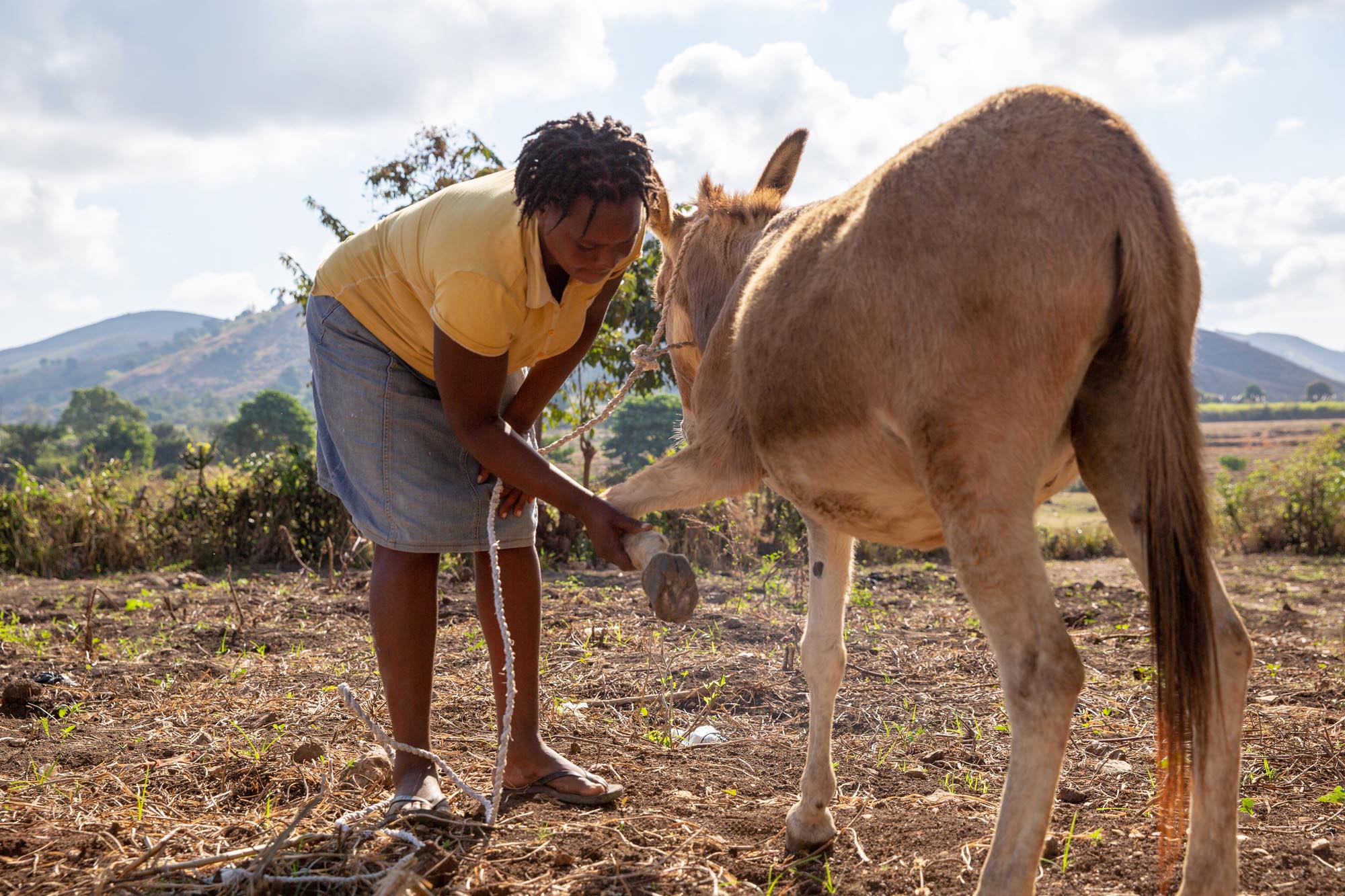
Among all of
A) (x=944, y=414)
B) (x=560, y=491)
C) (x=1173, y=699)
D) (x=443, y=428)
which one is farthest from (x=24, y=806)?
(x=1173, y=699)

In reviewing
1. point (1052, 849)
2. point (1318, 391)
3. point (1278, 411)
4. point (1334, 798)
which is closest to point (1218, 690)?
point (1052, 849)

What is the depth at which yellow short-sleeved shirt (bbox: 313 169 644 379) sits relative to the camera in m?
2.40

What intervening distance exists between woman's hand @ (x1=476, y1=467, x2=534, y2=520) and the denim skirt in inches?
1.0

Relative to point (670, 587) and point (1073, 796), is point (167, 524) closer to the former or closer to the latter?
point (670, 587)

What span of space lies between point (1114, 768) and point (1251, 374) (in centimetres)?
21342

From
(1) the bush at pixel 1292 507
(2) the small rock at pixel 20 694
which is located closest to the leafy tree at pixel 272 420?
(1) the bush at pixel 1292 507

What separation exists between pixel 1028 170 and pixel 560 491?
4.32 ft

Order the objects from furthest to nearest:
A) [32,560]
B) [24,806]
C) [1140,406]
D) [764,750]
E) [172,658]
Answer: [32,560] → [172,658] → [764,750] → [24,806] → [1140,406]

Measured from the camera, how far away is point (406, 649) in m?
2.79

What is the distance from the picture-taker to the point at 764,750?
11.8ft

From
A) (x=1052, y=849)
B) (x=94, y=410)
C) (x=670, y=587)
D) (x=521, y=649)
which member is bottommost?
(x=1052, y=849)

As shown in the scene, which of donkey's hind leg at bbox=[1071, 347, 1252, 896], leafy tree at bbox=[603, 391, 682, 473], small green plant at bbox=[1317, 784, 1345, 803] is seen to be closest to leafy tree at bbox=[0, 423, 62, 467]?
leafy tree at bbox=[603, 391, 682, 473]

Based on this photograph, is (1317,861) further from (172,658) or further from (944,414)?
(172,658)

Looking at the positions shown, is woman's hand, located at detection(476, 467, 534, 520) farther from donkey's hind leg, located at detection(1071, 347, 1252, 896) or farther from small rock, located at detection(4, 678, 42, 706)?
small rock, located at detection(4, 678, 42, 706)
